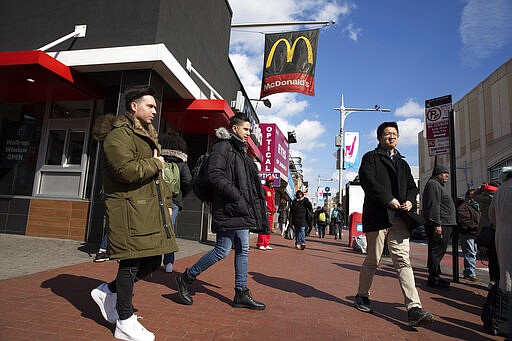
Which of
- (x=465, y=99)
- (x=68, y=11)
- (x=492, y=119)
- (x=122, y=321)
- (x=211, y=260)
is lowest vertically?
(x=122, y=321)

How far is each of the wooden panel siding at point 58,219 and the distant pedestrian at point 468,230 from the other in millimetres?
7411

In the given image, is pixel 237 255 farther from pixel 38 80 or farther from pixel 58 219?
pixel 38 80

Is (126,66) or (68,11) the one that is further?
(68,11)

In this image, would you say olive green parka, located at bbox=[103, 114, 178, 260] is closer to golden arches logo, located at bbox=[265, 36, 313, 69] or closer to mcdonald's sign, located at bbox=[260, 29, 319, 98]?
mcdonald's sign, located at bbox=[260, 29, 319, 98]

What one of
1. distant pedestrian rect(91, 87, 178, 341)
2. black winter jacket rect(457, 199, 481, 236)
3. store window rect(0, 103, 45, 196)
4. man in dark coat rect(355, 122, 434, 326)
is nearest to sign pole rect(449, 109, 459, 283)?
black winter jacket rect(457, 199, 481, 236)

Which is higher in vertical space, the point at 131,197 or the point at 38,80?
the point at 38,80

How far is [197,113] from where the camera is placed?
807 centimetres

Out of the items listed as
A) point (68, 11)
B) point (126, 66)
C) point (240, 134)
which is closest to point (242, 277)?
point (240, 134)

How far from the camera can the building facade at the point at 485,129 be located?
26219 millimetres

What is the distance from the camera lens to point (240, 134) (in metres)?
3.58

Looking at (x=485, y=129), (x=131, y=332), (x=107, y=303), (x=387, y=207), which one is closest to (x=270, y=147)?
(x=387, y=207)

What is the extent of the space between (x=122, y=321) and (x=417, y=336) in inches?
97.1

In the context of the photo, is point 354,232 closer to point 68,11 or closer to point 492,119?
point 68,11

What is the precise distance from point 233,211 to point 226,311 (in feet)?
3.16
